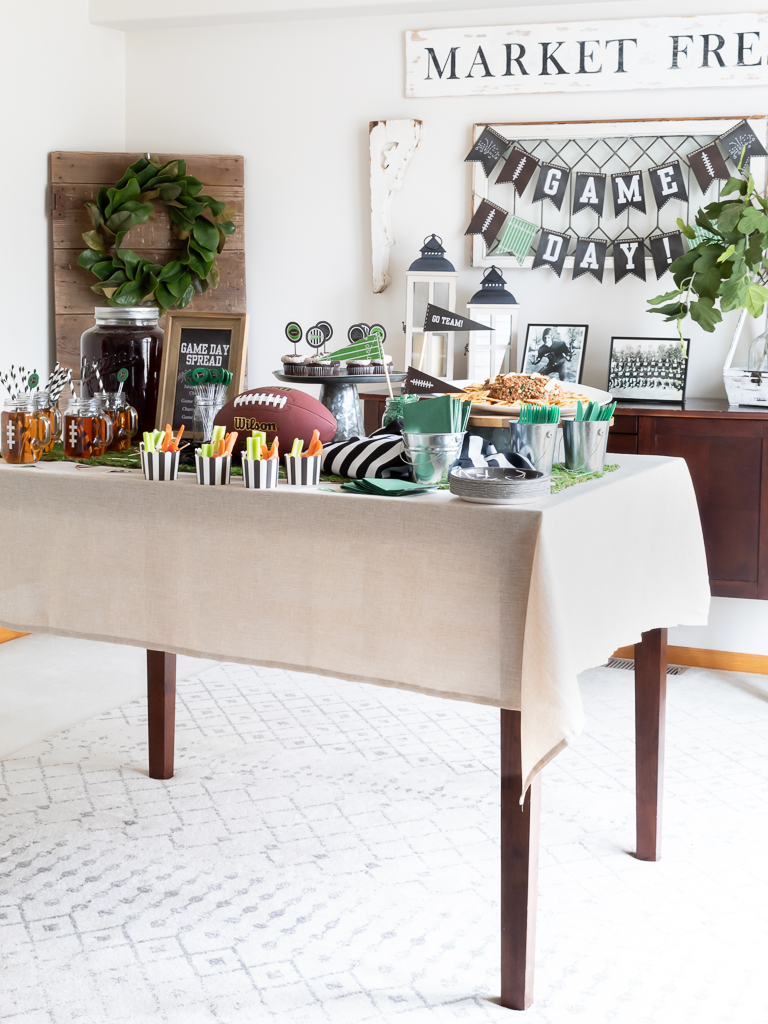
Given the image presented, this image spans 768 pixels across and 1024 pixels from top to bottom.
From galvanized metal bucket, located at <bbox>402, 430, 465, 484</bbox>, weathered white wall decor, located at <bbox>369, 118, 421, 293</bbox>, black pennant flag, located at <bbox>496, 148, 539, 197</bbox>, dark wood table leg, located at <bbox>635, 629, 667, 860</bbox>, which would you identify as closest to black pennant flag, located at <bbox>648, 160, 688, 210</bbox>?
black pennant flag, located at <bbox>496, 148, 539, 197</bbox>

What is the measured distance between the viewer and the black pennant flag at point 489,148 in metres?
4.00

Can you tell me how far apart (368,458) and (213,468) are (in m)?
0.29

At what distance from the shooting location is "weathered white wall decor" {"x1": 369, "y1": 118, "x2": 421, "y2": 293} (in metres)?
4.10

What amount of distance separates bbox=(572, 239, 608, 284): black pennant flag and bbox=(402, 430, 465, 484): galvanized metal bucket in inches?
94.5

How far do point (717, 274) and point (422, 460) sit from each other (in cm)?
206

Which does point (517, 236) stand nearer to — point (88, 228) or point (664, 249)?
point (664, 249)

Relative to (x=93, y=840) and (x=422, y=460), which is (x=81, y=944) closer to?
(x=93, y=840)

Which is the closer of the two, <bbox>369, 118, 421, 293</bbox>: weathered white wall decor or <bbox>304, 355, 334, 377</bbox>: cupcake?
<bbox>304, 355, 334, 377</bbox>: cupcake

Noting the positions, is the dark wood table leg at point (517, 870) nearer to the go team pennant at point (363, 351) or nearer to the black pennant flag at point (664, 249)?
the go team pennant at point (363, 351)

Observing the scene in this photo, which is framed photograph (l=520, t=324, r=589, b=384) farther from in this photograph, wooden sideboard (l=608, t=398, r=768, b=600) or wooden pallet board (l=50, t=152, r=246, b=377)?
wooden pallet board (l=50, t=152, r=246, b=377)

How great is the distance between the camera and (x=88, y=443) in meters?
2.09

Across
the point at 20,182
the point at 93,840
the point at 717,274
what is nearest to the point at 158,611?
the point at 93,840

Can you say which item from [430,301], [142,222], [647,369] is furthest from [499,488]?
[142,222]

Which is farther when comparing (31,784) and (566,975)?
(31,784)
